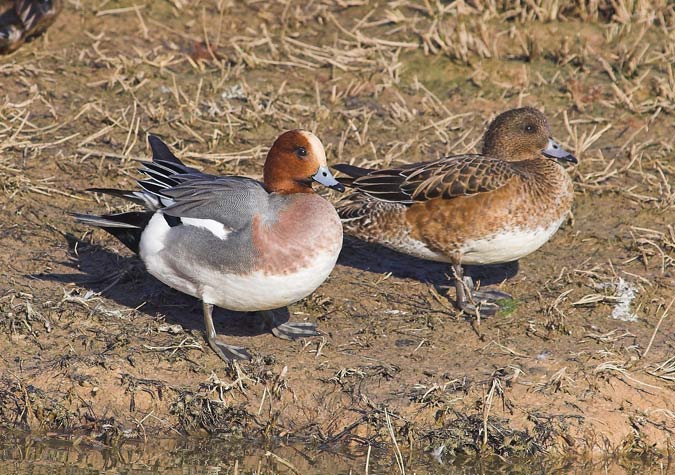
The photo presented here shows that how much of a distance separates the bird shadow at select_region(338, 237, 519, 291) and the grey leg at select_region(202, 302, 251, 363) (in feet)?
3.69

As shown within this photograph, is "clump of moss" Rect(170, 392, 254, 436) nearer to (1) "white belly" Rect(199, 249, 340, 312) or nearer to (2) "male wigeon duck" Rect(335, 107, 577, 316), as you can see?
(1) "white belly" Rect(199, 249, 340, 312)

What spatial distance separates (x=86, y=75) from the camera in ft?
21.4

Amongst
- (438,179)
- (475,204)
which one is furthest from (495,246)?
(438,179)

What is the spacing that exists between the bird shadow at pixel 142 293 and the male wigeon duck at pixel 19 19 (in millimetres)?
2041

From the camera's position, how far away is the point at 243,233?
412 cm

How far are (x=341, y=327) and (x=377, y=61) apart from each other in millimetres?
2629

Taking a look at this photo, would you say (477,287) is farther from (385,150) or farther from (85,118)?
(85,118)

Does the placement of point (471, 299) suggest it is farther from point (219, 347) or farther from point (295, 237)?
point (219, 347)

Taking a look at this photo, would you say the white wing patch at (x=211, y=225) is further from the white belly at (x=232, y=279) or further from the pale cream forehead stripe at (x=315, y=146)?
the pale cream forehead stripe at (x=315, y=146)

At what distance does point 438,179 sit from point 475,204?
0.72 feet

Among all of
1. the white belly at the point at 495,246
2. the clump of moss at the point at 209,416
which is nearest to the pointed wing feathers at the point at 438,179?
the white belly at the point at 495,246

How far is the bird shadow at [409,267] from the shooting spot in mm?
5254

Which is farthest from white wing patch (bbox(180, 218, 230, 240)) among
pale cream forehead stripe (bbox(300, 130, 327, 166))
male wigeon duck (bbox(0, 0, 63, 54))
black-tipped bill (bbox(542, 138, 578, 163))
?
male wigeon duck (bbox(0, 0, 63, 54))

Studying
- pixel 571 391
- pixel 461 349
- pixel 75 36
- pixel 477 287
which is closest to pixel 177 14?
pixel 75 36
